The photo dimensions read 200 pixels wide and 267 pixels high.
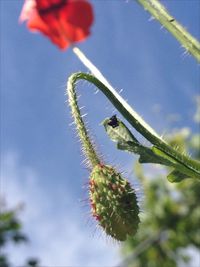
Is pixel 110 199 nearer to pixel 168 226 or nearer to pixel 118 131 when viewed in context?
pixel 118 131

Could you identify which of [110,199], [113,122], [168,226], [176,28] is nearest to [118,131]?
[113,122]

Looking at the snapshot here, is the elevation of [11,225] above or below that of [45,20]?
above

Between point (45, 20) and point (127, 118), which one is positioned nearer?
point (45, 20)

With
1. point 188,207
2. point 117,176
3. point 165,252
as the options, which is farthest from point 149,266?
point 117,176

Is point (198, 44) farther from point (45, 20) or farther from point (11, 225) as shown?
point (11, 225)

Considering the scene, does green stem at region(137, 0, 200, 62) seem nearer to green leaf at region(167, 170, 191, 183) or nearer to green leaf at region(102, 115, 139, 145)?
green leaf at region(102, 115, 139, 145)
